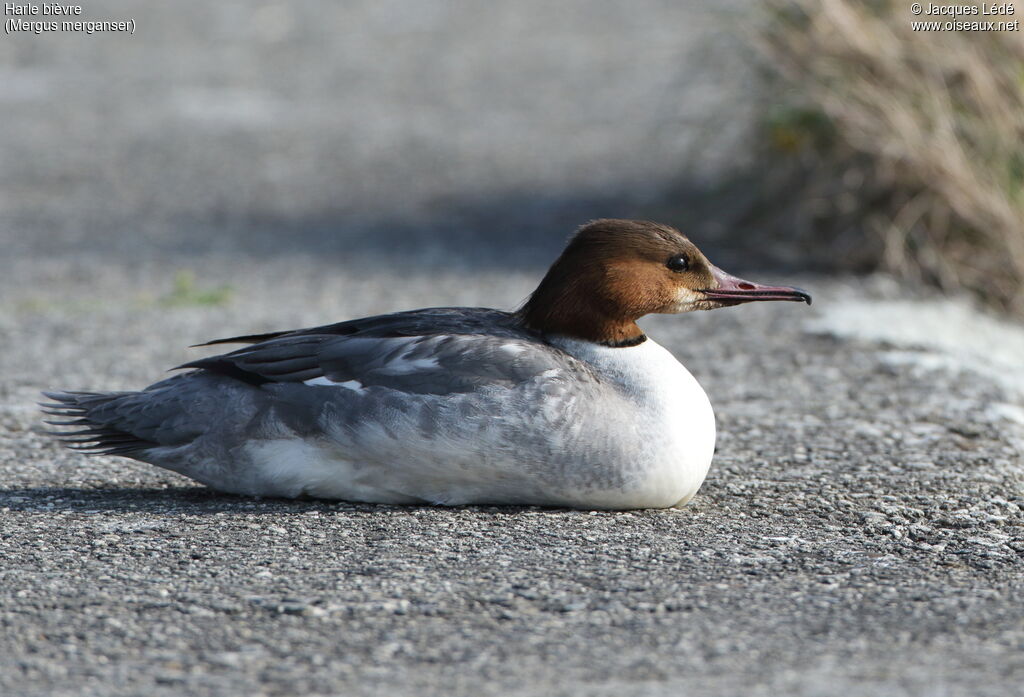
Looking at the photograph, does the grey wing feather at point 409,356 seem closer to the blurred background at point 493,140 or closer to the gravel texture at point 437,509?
the gravel texture at point 437,509

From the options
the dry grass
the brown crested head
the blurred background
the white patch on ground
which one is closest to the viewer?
the brown crested head

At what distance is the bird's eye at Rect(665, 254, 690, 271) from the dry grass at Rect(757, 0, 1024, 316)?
3556 millimetres

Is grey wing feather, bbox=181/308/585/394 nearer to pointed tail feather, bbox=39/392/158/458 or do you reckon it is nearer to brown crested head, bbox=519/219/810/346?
brown crested head, bbox=519/219/810/346

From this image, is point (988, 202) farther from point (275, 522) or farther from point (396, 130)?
point (396, 130)

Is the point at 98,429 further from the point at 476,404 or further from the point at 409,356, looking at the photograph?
the point at 476,404

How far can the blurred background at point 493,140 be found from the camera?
25.2 feet

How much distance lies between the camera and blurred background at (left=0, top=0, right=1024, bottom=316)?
769cm

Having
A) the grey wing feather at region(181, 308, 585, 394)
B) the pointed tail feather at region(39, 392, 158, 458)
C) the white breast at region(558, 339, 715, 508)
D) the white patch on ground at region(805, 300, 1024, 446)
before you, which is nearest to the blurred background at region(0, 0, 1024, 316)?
the white patch on ground at region(805, 300, 1024, 446)

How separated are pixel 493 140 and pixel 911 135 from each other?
15.2 ft

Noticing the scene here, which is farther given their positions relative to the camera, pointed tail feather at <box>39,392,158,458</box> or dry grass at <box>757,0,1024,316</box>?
dry grass at <box>757,0,1024,316</box>

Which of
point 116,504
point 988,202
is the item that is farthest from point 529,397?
point 988,202

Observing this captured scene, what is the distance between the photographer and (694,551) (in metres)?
3.87

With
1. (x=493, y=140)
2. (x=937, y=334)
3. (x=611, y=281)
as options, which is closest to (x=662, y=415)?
(x=611, y=281)

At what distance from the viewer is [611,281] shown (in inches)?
168
